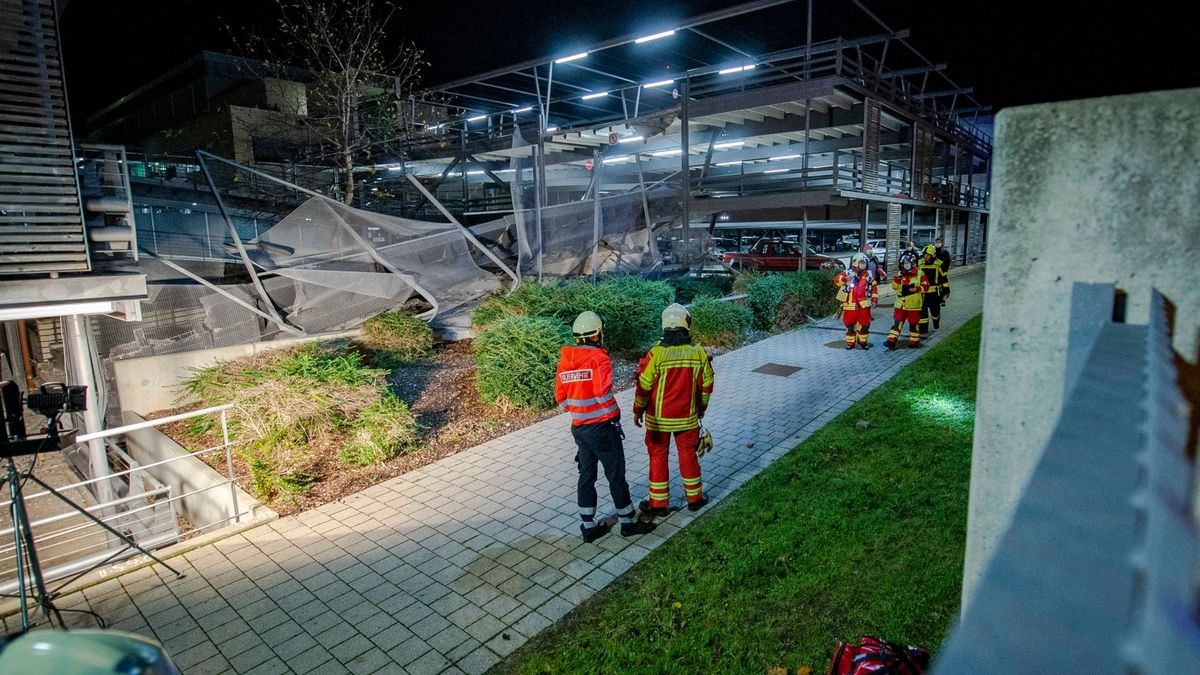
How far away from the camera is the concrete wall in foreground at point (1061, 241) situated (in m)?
1.84

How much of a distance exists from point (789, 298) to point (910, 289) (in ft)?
10.5

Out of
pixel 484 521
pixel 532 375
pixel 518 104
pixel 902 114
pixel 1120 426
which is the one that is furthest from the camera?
pixel 518 104

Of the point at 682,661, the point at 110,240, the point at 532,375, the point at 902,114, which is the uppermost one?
the point at 902,114

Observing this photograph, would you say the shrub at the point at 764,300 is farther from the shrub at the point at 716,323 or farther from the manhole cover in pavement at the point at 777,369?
the manhole cover in pavement at the point at 777,369

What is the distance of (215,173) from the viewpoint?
18.7m

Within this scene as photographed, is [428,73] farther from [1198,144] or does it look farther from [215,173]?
[1198,144]

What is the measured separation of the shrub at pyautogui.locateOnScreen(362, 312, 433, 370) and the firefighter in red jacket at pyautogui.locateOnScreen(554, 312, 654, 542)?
18.8 ft

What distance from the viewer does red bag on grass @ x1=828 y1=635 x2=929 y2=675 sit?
9.40 ft

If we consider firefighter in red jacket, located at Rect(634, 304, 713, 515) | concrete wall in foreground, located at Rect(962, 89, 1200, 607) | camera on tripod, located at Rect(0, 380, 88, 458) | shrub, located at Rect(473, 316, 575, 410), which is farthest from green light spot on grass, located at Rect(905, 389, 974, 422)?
camera on tripod, located at Rect(0, 380, 88, 458)

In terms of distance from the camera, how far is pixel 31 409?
3.92 m

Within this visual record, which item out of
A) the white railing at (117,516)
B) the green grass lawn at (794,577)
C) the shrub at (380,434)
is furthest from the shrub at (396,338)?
the green grass lawn at (794,577)

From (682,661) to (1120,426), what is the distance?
3.14 meters

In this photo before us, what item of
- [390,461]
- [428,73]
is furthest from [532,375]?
[428,73]

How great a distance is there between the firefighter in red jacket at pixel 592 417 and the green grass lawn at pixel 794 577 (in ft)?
1.88
